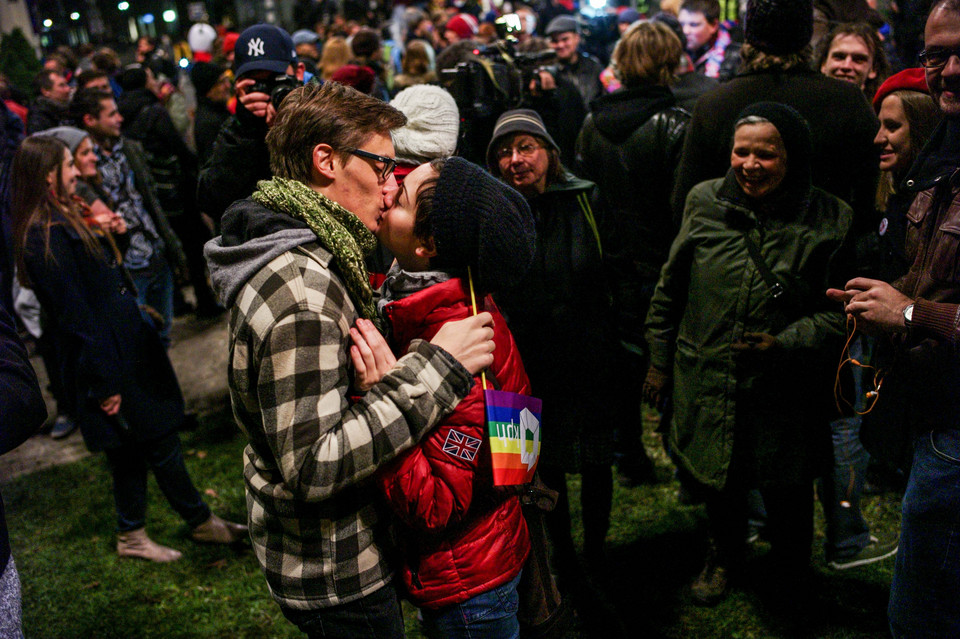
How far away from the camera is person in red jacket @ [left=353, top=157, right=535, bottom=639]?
175cm

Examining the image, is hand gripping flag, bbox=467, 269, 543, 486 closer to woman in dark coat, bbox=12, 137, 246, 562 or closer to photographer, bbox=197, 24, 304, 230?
photographer, bbox=197, 24, 304, 230

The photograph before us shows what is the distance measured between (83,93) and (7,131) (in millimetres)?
1656

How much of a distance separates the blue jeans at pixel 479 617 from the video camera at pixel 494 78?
259cm

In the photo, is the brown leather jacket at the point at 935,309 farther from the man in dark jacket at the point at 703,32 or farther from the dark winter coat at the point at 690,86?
the man in dark jacket at the point at 703,32

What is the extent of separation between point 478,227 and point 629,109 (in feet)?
8.48

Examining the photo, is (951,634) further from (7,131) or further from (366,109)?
(7,131)

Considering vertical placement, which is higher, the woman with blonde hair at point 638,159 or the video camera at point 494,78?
the video camera at point 494,78

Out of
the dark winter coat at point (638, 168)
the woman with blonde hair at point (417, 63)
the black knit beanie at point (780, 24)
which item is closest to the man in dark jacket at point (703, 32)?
the woman with blonde hair at point (417, 63)

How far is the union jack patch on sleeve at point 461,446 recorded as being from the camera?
1.76m

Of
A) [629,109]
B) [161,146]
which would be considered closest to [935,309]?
[629,109]

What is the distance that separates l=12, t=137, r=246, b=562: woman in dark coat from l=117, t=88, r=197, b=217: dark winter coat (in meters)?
3.21

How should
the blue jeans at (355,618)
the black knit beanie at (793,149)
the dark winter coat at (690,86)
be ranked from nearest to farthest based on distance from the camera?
the blue jeans at (355,618) < the black knit beanie at (793,149) < the dark winter coat at (690,86)

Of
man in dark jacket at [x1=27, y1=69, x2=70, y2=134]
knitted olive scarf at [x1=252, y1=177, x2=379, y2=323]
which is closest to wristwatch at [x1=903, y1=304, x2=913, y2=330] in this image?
knitted olive scarf at [x1=252, y1=177, x2=379, y2=323]

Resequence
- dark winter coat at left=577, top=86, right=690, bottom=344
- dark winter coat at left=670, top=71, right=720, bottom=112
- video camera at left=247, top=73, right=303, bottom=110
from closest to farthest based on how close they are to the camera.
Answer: video camera at left=247, top=73, right=303, bottom=110
dark winter coat at left=577, top=86, right=690, bottom=344
dark winter coat at left=670, top=71, right=720, bottom=112
